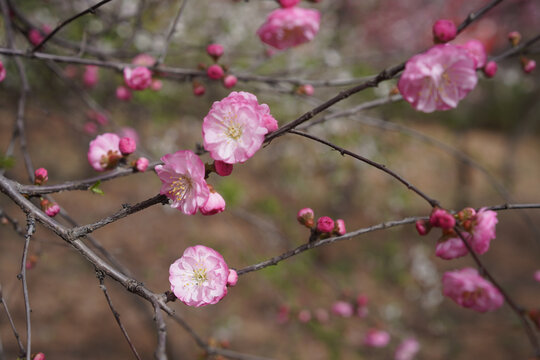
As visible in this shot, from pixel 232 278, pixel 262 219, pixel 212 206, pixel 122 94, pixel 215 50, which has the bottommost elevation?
pixel 232 278

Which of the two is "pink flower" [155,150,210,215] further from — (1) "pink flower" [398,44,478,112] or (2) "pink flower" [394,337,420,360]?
(2) "pink flower" [394,337,420,360]

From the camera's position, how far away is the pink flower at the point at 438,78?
30.5 inches

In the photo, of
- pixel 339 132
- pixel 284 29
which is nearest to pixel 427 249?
pixel 339 132

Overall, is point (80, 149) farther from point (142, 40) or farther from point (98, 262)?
point (98, 262)

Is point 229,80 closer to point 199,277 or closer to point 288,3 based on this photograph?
point 288,3

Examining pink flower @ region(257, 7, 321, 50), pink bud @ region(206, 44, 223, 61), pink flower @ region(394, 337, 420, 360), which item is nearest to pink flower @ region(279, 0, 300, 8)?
pink flower @ region(257, 7, 321, 50)

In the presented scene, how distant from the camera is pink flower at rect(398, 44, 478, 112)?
2.54 ft

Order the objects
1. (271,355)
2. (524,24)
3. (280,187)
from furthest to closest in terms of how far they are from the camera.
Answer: (524,24) < (280,187) < (271,355)

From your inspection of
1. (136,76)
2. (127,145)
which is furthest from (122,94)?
(127,145)

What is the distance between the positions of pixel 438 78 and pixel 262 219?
3.01 metres

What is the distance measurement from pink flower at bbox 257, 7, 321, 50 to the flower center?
2.25 feet

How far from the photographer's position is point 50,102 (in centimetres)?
311

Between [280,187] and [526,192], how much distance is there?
4539 mm

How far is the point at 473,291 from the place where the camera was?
46.9 inches
